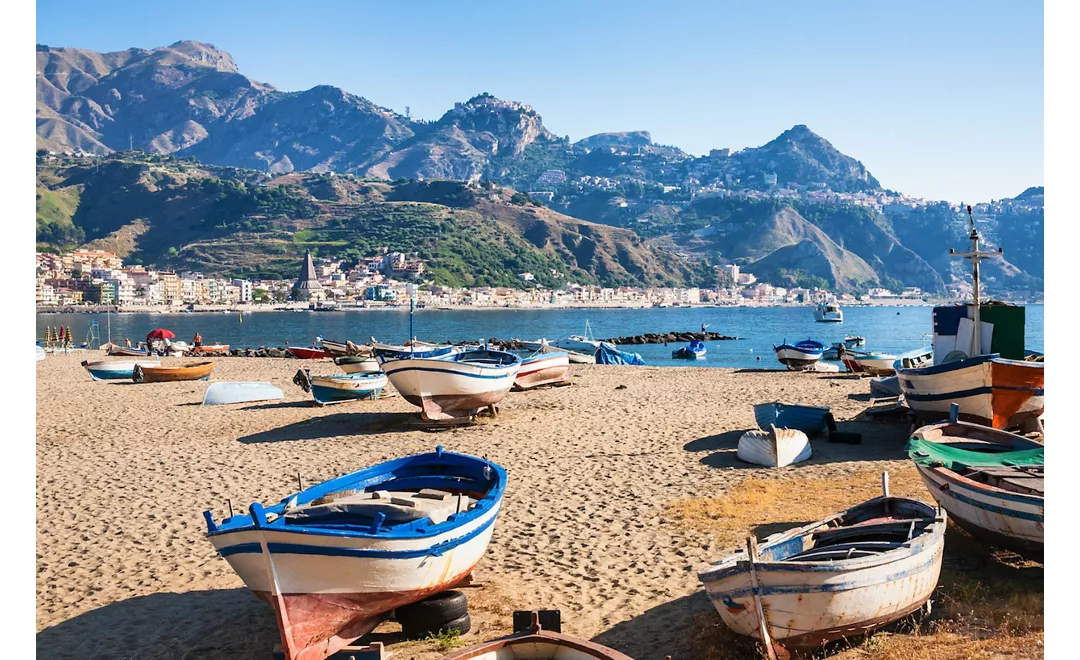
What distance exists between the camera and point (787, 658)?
6098 millimetres

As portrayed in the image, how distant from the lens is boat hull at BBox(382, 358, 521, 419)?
1695cm

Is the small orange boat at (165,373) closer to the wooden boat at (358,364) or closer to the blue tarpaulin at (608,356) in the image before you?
the wooden boat at (358,364)

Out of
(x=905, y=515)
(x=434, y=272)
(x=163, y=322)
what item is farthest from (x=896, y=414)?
(x=434, y=272)

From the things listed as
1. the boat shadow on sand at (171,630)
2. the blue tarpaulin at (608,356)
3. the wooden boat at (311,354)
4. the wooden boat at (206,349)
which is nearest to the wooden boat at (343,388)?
the boat shadow on sand at (171,630)

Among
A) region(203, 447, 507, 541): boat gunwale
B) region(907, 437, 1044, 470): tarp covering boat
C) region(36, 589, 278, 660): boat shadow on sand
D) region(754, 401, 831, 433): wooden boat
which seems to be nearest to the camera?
region(203, 447, 507, 541): boat gunwale

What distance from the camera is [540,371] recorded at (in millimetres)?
25500

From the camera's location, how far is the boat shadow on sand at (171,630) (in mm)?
7141

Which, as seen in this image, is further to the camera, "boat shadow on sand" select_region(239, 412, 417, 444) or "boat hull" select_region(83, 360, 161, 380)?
"boat hull" select_region(83, 360, 161, 380)

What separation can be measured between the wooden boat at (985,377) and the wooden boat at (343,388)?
1460 centimetres

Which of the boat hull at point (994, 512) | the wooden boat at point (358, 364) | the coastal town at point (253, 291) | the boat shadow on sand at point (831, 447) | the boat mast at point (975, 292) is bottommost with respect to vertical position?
the boat shadow on sand at point (831, 447)

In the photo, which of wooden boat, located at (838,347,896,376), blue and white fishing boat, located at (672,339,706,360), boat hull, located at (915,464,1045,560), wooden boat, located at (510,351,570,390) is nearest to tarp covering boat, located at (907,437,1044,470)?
boat hull, located at (915,464,1045,560)

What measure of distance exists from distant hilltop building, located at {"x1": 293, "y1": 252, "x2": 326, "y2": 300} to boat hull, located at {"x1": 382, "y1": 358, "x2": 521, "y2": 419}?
16262 centimetres

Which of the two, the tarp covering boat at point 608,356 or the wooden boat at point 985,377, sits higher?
the wooden boat at point 985,377

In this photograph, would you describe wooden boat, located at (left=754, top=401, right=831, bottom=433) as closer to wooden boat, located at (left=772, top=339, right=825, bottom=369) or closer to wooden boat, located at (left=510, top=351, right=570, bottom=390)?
wooden boat, located at (left=510, top=351, right=570, bottom=390)
